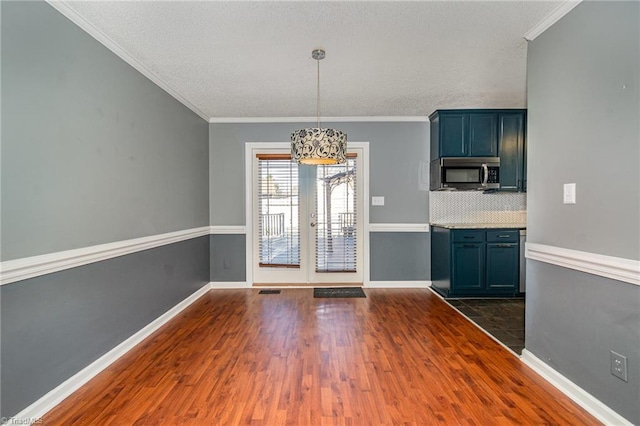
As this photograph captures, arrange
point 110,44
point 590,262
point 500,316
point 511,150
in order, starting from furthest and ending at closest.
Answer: point 511,150
point 500,316
point 110,44
point 590,262

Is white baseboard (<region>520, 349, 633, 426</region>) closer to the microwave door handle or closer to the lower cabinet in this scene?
the lower cabinet

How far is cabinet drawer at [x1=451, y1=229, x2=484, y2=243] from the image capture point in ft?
13.0

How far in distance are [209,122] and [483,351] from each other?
14.4 feet

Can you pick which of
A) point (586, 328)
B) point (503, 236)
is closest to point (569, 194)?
point (586, 328)

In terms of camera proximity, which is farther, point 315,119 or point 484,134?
point 315,119

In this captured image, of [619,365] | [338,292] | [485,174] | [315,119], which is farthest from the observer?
[315,119]

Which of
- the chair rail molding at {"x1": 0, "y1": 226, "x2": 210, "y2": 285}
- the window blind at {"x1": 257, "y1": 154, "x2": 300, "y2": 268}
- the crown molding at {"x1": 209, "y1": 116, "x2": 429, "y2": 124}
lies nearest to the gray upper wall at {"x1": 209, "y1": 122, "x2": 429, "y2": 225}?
the crown molding at {"x1": 209, "y1": 116, "x2": 429, "y2": 124}

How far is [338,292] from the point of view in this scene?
4.35 metres

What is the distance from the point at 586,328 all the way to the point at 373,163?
317cm

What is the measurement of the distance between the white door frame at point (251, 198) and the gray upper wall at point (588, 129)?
2.37m

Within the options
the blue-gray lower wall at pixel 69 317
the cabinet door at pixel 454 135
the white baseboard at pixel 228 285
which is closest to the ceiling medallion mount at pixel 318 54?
the cabinet door at pixel 454 135

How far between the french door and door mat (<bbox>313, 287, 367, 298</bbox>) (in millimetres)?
203

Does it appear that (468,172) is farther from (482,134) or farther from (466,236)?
(466,236)

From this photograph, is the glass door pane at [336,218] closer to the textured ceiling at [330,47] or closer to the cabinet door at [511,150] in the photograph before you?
the textured ceiling at [330,47]
